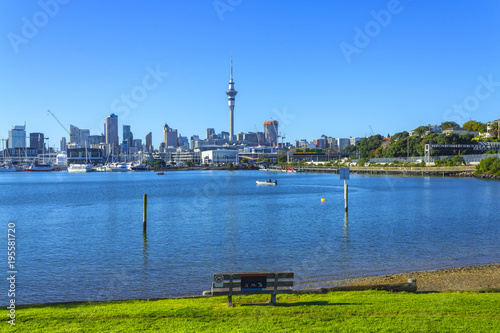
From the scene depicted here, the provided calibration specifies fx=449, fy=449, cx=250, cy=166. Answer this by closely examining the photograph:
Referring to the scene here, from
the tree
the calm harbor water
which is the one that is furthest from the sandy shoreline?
the tree

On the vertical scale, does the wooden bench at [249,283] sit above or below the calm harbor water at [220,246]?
above

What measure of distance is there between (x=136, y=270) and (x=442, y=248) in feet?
51.6

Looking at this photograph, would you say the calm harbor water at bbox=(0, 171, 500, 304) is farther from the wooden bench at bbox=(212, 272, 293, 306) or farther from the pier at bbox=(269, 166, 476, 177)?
the pier at bbox=(269, 166, 476, 177)

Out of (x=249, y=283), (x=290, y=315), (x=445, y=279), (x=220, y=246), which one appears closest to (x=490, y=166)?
(x=220, y=246)

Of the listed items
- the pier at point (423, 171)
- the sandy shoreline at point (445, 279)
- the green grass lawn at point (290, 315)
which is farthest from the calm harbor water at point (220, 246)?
the pier at point (423, 171)

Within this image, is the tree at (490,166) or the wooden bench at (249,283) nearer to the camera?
the wooden bench at (249,283)

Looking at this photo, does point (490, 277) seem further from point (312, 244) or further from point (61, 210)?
point (61, 210)

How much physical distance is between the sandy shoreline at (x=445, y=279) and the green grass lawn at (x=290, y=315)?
7.64ft

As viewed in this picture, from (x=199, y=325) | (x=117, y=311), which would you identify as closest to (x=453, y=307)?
(x=199, y=325)

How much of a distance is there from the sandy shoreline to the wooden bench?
4518 mm

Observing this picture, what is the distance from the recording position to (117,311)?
431 inches

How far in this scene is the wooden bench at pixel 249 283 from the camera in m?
11.0

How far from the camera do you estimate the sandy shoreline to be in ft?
48.1

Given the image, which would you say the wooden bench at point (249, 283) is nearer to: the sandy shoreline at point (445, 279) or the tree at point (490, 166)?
the sandy shoreline at point (445, 279)
